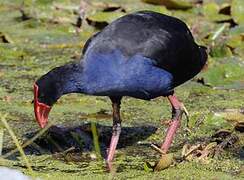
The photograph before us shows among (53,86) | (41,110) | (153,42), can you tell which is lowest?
(41,110)

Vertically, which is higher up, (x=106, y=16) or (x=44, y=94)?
(x=44, y=94)

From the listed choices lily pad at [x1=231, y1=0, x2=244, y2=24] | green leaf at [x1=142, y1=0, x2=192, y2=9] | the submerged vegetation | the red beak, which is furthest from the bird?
green leaf at [x1=142, y1=0, x2=192, y2=9]

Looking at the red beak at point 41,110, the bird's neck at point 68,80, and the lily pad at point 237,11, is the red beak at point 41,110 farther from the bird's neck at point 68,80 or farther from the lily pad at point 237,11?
the lily pad at point 237,11

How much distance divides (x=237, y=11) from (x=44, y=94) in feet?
10.1

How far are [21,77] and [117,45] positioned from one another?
1.87 metres

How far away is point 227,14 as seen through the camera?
7188mm

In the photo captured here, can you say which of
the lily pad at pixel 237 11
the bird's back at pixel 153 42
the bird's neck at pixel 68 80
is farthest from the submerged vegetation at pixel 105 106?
the bird's back at pixel 153 42

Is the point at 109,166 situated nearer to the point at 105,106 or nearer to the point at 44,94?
the point at 44,94

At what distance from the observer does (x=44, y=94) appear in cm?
412

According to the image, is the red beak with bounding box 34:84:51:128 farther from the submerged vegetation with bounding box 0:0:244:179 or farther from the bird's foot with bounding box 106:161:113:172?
the bird's foot with bounding box 106:161:113:172

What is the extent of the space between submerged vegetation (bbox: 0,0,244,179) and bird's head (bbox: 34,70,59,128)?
0.15 m

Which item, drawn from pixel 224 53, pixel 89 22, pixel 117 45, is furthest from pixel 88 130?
pixel 89 22

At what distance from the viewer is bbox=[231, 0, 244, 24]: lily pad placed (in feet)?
22.4

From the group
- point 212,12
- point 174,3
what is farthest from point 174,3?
point 212,12
